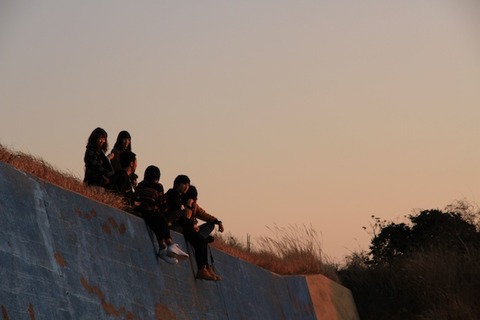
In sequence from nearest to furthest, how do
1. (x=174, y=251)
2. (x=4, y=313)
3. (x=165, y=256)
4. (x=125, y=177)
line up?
1. (x=4, y=313)
2. (x=174, y=251)
3. (x=165, y=256)
4. (x=125, y=177)

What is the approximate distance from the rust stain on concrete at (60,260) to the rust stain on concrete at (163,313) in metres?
2.80

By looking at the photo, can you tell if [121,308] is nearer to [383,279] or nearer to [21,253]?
[21,253]

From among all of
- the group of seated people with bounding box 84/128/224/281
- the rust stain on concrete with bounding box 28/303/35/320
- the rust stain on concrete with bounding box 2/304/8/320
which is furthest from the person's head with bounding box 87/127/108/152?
the rust stain on concrete with bounding box 2/304/8/320

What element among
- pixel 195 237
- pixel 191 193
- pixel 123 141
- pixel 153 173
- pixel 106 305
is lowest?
pixel 106 305

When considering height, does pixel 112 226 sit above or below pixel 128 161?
below

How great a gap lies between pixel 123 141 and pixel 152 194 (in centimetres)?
131

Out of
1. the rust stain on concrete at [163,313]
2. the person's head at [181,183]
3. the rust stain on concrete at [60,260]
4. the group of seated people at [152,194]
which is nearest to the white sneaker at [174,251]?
the group of seated people at [152,194]

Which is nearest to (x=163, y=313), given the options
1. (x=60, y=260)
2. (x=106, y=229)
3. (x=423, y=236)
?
(x=106, y=229)

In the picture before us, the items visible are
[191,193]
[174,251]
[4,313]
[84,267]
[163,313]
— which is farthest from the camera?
[191,193]

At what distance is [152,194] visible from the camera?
15.1 meters

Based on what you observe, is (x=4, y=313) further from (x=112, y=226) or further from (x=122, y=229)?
(x=122, y=229)

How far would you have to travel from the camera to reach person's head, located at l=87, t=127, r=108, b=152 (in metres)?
14.9

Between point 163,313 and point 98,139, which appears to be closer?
point 163,313

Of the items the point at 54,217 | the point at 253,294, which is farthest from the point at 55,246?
the point at 253,294
